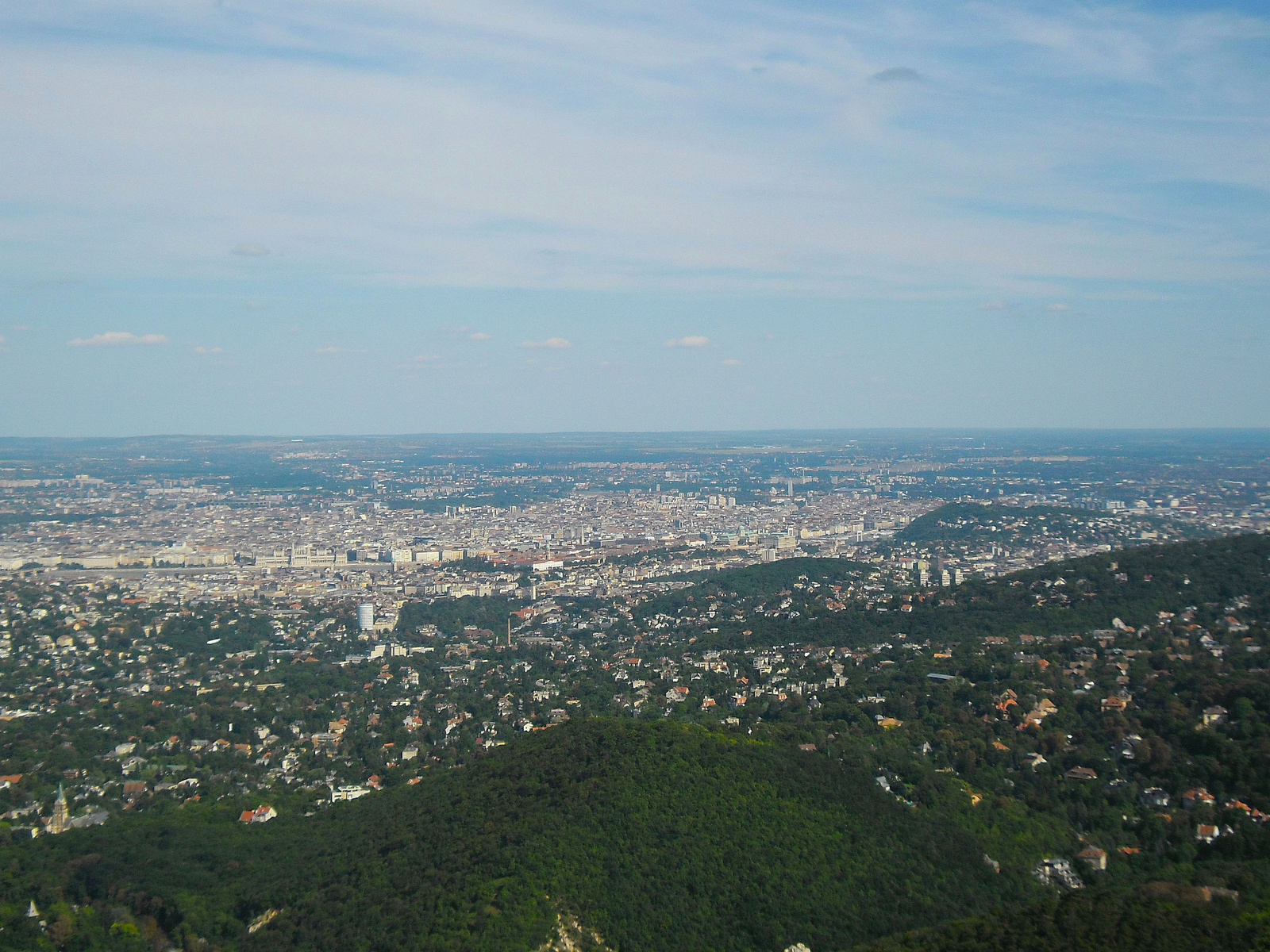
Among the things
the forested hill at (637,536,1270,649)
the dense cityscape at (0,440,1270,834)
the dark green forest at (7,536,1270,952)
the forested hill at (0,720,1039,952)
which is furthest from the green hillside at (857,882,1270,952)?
the forested hill at (637,536,1270,649)

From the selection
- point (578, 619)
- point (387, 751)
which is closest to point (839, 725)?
point (387, 751)

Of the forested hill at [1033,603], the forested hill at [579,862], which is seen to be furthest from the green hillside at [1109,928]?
the forested hill at [1033,603]

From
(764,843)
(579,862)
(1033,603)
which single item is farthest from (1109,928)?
(1033,603)

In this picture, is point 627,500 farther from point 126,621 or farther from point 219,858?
point 219,858

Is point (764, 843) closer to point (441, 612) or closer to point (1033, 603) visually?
point (1033, 603)

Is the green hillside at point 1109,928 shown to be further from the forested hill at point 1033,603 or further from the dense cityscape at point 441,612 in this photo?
the forested hill at point 1033,603

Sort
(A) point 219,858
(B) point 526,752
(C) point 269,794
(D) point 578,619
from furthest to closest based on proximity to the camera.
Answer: (D) point 578,619, (C) point 269,794, (B) point 526,752, (A) point 219,858

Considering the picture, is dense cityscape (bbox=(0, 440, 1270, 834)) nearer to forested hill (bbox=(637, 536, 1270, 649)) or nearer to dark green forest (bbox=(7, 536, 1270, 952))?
forested hill (bbox=(637, 536, 1270, 649))

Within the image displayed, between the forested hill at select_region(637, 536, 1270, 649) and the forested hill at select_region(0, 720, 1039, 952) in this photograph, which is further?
the forested hill at select_region(637, 536, 1270, 649)
